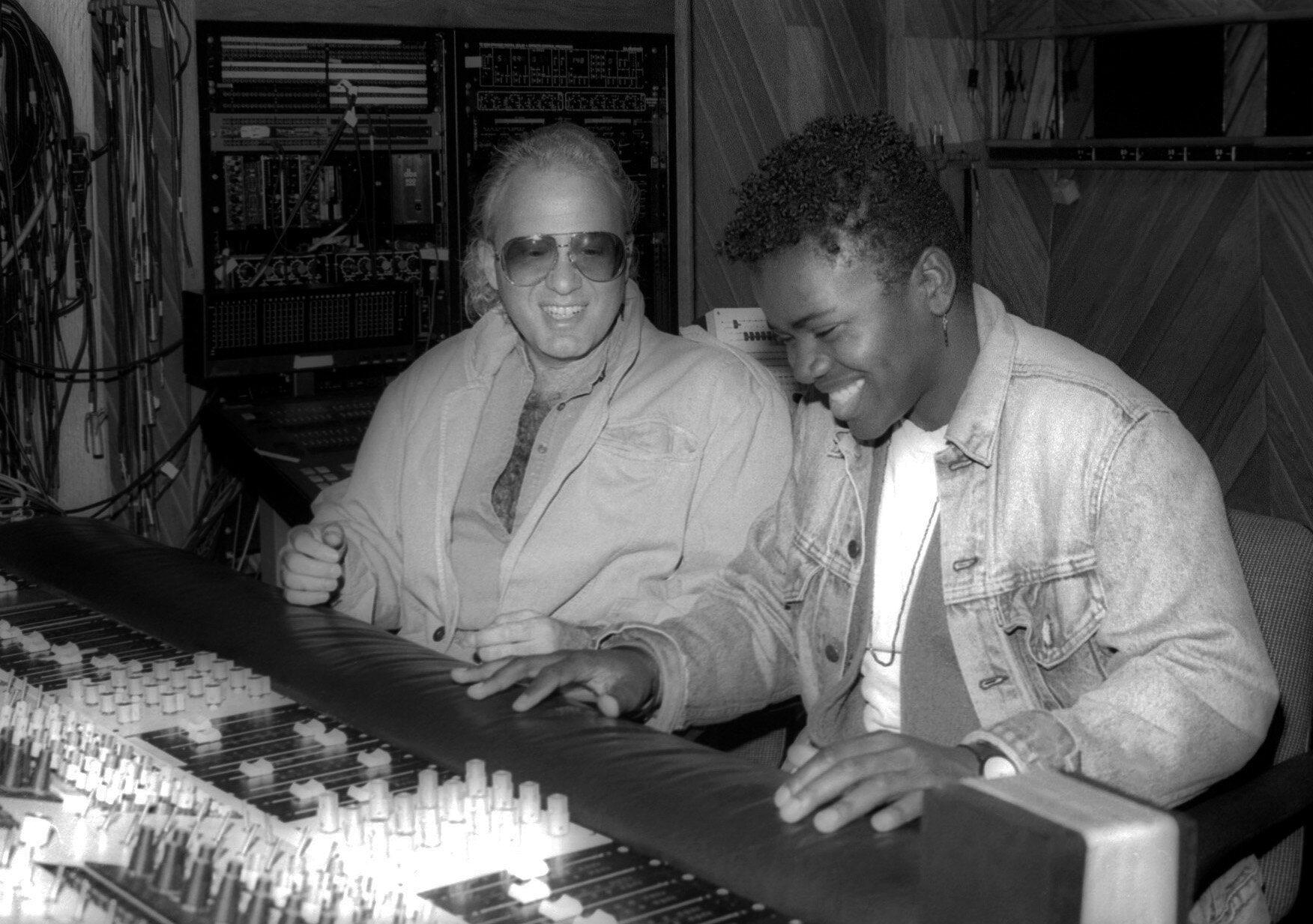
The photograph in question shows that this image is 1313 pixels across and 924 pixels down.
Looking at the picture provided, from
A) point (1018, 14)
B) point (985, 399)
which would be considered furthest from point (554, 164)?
point (1018, 14)

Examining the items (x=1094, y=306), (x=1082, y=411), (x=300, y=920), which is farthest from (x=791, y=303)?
(x=1094, y=306)

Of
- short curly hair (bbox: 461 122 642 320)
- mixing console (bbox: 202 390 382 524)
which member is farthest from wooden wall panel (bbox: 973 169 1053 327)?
short curly hair (bbox: 461 122 642 320)

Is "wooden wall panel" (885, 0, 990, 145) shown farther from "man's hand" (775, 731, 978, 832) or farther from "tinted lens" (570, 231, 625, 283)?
"man's hand" (775, 731, 978, 832)

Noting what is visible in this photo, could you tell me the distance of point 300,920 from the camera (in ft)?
4.12

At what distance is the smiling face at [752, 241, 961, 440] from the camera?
1790 millimetres

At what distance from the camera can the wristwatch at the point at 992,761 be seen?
1.57 metres

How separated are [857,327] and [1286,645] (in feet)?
2.28

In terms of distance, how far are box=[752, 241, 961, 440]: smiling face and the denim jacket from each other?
84 millimetres

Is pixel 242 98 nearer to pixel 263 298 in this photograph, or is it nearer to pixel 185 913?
pixel 263 298

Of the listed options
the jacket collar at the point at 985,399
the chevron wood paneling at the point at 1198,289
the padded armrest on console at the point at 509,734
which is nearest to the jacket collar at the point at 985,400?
the jacket collar at the point at 985,399

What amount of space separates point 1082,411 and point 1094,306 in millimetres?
4321

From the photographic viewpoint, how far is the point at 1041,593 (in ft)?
6.09

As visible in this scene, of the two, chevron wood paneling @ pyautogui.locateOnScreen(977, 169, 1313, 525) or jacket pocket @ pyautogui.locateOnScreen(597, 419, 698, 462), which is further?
chevron wood paneling @ pyautogui.locateOnScreen(977, 169, 1313, 525)

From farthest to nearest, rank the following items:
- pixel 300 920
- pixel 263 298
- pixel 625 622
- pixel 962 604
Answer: pixel 263 298 → pixel 625 622 → pixel 962 604 → pixel 300 920
